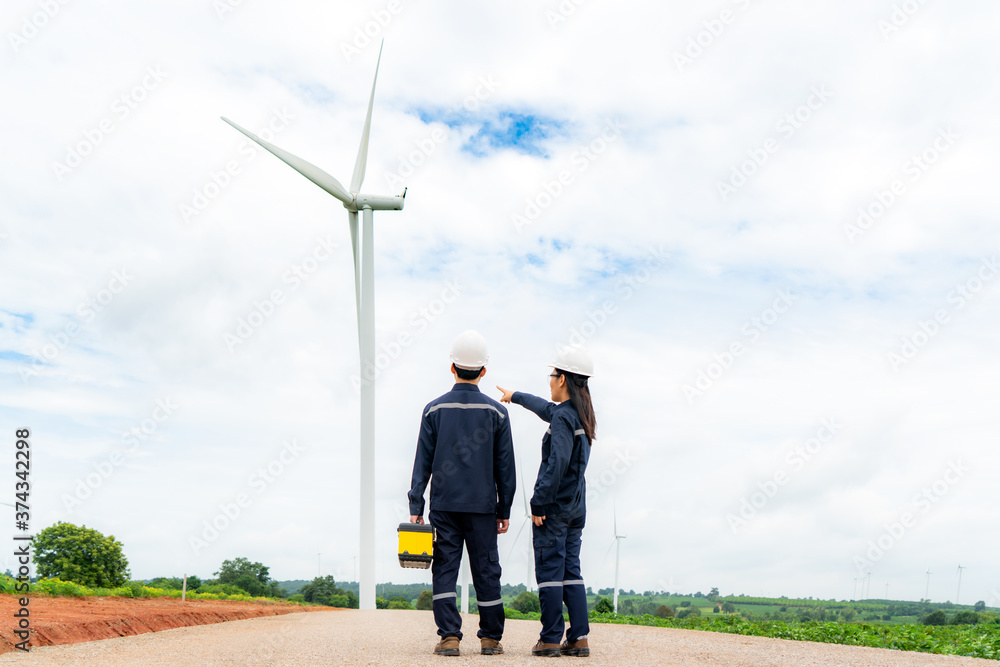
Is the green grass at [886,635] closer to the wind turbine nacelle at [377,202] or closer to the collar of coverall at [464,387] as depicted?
the collar of coverall at [464,387]

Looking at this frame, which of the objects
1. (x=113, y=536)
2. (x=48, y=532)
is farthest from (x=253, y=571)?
(x=48, y=532)

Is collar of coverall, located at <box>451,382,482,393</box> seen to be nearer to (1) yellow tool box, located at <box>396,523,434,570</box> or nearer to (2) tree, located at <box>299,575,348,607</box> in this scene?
(1) yellow tool box, located at <box>396,523,434,570</box>

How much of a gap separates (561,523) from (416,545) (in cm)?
148

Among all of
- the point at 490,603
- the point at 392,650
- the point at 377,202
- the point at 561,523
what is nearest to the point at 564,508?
the point at 561,523

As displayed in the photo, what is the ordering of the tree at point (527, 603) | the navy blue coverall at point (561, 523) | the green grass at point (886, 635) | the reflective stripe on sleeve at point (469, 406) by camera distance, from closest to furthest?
the navy blue coverall at point (561, 523)
the reflective stripe on sleeve at point (469, 406)
the green grass at point (886, 635)
the tree at point (527, 603)

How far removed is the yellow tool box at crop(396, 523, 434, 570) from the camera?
8281 millimetres

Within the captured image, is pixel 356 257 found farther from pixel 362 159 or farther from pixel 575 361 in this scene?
pixel 575 361

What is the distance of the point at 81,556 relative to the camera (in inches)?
1117

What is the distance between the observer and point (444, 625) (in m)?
8.19

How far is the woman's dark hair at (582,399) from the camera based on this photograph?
8508mm

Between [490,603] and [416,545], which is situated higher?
[416,545]

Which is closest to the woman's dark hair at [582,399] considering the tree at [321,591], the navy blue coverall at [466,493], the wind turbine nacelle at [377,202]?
the navy blue coverall at [466,493]

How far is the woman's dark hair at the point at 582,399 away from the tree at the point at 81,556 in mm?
24465

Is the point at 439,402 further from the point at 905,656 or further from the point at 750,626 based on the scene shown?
the point at 750,626
